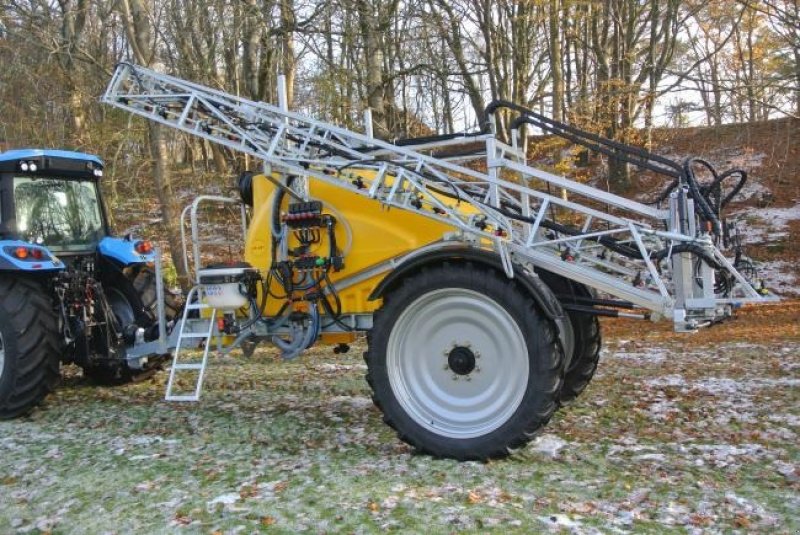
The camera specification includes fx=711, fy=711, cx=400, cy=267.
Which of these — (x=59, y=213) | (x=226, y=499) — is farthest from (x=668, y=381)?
(x=59, y=213)

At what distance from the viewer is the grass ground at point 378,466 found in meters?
3.70

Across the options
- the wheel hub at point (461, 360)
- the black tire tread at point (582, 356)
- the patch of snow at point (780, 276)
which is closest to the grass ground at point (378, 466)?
the black tire tread at point (582, 356)

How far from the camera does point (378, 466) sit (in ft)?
15.3

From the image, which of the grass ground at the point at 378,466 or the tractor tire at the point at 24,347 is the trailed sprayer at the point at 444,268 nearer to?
the grass ground at the point at 378,466

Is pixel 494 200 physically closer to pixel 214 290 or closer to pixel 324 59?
pixel 214 290

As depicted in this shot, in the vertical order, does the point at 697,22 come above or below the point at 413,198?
above

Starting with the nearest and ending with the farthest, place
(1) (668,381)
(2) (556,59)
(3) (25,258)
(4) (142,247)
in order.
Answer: (3) (25,258) < (1) (668,381) < (4) (142,247) < (2) (556,59)

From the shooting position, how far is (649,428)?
17.9 ft

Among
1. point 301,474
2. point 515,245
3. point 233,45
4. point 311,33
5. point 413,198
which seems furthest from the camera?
point 233,45

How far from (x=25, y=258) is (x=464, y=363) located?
421cm

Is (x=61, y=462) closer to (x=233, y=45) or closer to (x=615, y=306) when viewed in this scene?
(x=615, y=306)

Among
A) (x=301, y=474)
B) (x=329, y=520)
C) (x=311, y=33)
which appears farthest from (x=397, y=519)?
(x=311, y=33)

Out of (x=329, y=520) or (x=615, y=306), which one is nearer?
(x=329, y=520)

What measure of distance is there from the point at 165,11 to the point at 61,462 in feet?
42.2
